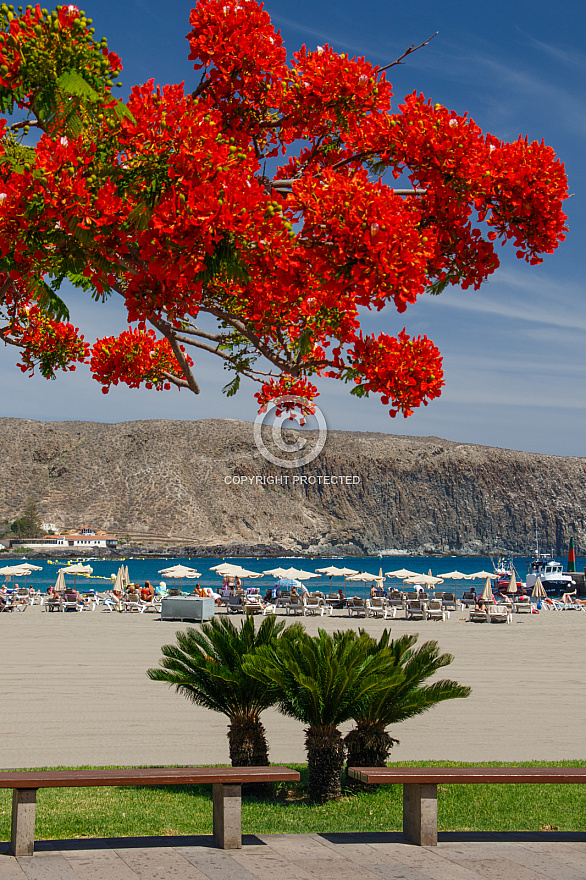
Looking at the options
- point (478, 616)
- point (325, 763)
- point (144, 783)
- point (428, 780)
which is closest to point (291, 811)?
point (325, 763)

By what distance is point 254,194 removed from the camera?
3391 mm

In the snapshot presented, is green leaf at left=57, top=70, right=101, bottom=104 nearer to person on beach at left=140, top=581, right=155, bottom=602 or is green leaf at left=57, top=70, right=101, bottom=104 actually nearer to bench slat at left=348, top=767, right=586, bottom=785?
bench slat at left=348, top=767, right=586, bottom=785

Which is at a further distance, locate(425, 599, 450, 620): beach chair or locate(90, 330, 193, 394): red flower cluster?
locate(425, 599, 450, 620): beach chair

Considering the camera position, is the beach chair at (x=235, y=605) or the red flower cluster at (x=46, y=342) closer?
the red flower cluster at (x=46, y=342)

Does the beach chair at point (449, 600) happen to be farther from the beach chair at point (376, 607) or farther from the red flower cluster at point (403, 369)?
the red flower cluster at point (403, 369)

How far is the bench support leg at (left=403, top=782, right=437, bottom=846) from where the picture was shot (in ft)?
15.1

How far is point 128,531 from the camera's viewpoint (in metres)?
131

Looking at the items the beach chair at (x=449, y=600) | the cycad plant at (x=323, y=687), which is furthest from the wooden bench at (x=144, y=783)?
the beach chair at (x=449, y=600)

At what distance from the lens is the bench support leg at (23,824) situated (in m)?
4.24

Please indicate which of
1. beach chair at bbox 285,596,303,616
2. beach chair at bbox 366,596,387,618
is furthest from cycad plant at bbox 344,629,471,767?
beach chair at bbox 285,596,303,616

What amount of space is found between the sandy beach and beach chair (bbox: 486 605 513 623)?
765 centimetres

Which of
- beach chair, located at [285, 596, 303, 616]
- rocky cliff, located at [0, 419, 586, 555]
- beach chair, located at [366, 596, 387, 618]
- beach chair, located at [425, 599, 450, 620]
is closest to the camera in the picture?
beach chair, located at [425, 599, 450, 620]

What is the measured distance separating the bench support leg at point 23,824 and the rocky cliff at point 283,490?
127 m

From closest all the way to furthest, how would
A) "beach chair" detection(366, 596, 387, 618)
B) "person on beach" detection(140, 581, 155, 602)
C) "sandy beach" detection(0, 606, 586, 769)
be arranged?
"sandy beach" detection(0, 606, 586, 769)
"beach chair" detection(366, 596, 387, 618)
"person on beach" detection(140, 581, 155, 602)
